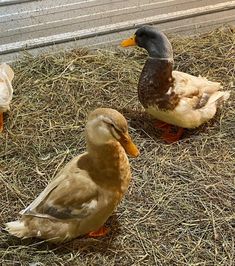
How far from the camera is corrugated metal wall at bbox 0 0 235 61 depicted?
10.1 feet

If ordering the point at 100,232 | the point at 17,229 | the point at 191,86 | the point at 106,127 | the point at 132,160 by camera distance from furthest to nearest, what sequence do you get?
1. the point at 191,86
2. the point at 132,160
3. the point at 100,232
4. the point at 17,229
5. the point at 106,127

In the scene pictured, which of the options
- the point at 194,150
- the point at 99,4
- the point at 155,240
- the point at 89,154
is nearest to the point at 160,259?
the point at 155,240

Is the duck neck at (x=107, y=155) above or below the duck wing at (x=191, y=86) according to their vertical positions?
above

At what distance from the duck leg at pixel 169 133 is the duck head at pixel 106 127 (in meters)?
0.77

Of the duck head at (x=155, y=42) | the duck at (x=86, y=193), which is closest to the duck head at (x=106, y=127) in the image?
the duck at (x=86, y=193)

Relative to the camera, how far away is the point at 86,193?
1.88m

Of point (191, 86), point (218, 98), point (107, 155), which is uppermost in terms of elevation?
point (107, 155)

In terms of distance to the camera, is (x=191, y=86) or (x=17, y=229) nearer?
(x=17, y=229)

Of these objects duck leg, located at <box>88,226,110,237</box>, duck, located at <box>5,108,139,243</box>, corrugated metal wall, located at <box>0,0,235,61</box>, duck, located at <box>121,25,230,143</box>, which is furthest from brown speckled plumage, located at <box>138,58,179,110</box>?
corrugated metal wall, located at <box>0,0,235,61</box>

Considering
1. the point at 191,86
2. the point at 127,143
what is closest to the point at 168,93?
the point at 191,86

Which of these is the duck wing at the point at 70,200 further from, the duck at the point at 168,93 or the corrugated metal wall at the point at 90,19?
Answer: the corrugated metal wall at the point at 90,19

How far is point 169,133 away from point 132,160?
30 cm

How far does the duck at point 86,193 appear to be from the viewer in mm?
1845

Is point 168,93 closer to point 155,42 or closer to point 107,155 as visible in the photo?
point 155,42
